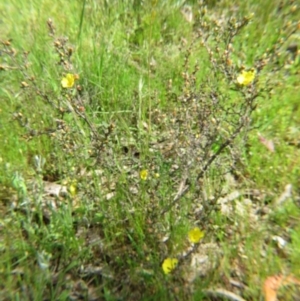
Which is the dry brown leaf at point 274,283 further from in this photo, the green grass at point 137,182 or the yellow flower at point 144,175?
the yellow flower at point 144,175

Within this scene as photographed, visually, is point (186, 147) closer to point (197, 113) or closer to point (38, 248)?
point (197, 113)

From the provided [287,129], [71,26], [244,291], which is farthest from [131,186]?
[71,26]

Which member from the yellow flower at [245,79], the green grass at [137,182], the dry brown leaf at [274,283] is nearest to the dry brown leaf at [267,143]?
the green grass at [137,182]

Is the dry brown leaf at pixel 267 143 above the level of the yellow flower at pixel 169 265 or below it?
above

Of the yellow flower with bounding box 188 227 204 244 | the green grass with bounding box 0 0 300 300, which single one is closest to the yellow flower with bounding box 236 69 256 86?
the green grass with bounding box 0 0 300 300

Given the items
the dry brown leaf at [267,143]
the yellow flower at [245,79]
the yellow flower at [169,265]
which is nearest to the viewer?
the yellow flower at [169,265]

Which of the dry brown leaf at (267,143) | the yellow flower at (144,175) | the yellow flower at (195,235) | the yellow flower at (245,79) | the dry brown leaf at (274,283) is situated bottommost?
the dry brown leaf at (274,283)

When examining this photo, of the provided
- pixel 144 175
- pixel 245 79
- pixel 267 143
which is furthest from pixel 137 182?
pixel 267 143
